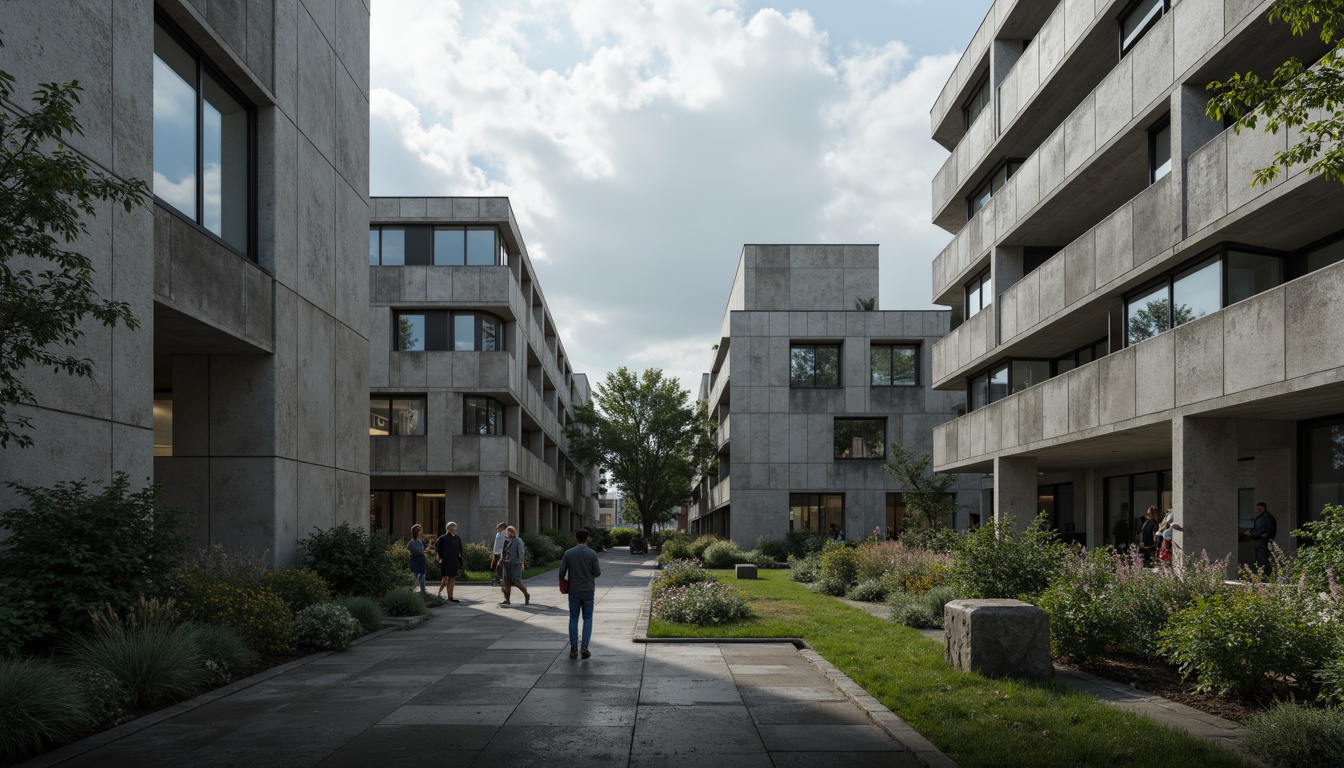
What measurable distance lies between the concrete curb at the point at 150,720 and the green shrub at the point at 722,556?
24413 mm

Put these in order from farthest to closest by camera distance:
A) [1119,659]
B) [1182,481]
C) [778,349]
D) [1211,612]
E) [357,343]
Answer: [778,349] < [357,343] < [1182,481] < [1119,659] < [1211,612]

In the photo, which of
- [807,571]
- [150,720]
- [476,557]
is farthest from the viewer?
[476,557]

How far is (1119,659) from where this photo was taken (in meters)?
11.3

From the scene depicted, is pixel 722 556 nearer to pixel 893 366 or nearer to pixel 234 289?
pixel 893 366

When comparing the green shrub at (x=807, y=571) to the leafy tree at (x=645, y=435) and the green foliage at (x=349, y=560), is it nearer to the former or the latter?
the green foliage at (x=349, y=560)

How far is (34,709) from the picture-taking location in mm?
7203

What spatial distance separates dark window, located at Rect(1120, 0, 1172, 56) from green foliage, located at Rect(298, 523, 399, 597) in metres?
17.8

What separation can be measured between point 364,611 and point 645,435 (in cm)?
4072

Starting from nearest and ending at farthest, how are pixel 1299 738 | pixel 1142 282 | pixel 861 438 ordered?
pixel 1299 738
pixel 1142 282
pixel 861 438

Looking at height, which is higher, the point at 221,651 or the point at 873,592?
the point at 221,651

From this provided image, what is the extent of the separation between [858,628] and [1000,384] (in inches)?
582

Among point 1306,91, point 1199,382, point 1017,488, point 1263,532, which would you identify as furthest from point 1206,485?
point 1306,91

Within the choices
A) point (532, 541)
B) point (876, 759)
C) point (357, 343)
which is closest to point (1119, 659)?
point (876, 759)

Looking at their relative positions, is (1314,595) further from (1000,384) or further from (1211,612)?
(1000,384)
